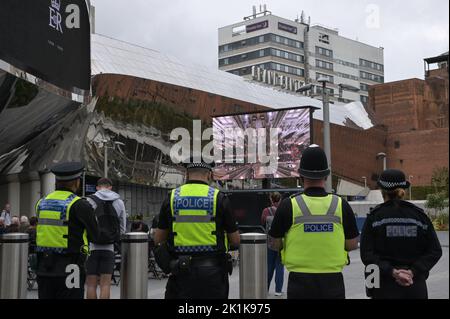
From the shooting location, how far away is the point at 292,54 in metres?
108

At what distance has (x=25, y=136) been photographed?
27.3m

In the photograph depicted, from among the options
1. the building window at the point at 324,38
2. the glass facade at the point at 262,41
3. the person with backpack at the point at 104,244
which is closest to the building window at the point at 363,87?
the building window at the point at 324,38

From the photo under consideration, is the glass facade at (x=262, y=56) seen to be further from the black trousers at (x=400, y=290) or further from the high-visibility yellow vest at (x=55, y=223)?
the black trousers at (x=400, y=290)

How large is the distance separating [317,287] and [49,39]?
16.8m

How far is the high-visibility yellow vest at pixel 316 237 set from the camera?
4.32 metres

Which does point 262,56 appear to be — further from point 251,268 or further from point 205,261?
point 205,261

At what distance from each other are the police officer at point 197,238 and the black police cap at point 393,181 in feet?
4.34

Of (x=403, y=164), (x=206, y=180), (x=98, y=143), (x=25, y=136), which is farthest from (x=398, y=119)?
(x=206, y=180)

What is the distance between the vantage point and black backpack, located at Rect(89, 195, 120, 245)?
767cm

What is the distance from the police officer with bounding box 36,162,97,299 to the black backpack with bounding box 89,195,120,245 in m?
2.03

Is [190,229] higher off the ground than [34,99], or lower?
lower

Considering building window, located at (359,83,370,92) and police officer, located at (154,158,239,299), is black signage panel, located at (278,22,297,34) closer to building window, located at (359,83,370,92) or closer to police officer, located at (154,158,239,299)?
building window, located at (359,83,370,92)

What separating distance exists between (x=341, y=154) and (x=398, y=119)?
47.0 ft
